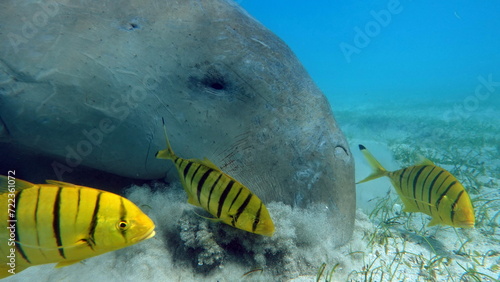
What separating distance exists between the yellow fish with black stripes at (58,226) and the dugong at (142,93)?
1379 mm

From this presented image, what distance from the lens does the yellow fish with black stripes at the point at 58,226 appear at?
4.61ft

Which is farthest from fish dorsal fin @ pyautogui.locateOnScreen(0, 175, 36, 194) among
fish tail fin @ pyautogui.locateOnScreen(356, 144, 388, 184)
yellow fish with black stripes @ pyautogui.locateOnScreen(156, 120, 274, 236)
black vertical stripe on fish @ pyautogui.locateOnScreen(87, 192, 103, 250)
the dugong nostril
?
fish tail fin @ pyautogui.locateOnScreen(356, 144, 388, 184)

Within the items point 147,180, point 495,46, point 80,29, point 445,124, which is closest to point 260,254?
point 147,180

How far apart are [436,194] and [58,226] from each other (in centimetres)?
322

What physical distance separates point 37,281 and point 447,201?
12.3 ft

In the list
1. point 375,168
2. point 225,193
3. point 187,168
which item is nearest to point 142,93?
point 187,168

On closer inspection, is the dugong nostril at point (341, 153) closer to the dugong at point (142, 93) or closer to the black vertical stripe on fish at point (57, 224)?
the dugong at point (142, 93)

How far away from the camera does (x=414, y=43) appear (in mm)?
158250

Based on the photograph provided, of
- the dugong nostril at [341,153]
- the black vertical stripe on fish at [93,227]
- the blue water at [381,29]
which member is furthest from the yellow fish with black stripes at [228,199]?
the blue water at [381,29]

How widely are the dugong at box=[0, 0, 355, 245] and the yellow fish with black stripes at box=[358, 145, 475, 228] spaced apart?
2.88ft

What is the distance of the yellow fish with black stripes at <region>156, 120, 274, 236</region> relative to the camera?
6.41ft

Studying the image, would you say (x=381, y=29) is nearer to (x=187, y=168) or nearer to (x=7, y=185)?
(x=187, y=168)

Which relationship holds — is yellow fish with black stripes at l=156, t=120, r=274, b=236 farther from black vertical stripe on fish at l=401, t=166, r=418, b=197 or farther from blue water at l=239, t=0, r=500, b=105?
A: blue water at l=239, t=0, r=500, b=105

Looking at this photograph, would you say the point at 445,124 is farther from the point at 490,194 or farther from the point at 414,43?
the point at 414,43
